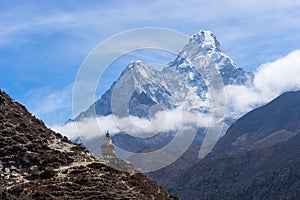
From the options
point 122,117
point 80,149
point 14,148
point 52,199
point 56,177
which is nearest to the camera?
point 52,199

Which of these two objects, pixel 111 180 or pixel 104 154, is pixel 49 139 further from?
pixel 111 180

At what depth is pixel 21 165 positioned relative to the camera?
65.8 metres

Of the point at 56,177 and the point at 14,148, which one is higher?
the point at 14,148

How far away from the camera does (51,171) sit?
2515 inches

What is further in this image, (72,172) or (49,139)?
(49,139)

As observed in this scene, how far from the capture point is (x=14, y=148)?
224ft

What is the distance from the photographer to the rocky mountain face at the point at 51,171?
5959 centimetres

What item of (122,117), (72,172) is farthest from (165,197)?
(122,117)

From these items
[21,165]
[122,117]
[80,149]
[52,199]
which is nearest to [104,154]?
[80,149]

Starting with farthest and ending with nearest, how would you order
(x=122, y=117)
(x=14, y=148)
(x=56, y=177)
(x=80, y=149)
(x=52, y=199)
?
(x=122, y=117) → (x=80, y=149) → (x=14, y=148) → (x=56, y=177) → (x=52, y=199)

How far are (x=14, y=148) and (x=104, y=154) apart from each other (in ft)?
46.3

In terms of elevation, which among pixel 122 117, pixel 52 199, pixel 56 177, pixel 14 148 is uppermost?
pixel 122 117

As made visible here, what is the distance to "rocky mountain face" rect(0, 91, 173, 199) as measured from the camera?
59594 mm

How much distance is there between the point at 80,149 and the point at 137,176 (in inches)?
362
